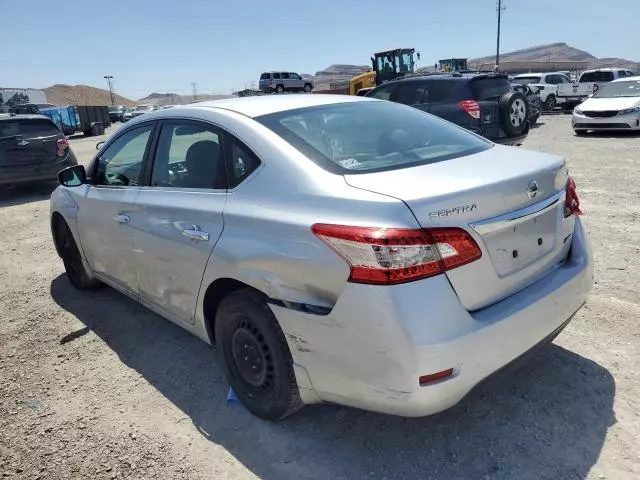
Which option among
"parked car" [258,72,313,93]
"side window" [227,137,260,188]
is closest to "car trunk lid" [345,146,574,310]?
"side window" [227,137,260,188]

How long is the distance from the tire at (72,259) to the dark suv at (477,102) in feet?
22.1

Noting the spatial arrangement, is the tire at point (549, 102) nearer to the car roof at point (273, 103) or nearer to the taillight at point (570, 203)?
the car roof at point (273, 103)

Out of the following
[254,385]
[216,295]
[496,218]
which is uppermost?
[496,218]

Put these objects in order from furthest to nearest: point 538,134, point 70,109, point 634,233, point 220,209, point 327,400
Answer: point 70,109 < point 538,134 < point 634,233 < point 220,209 < point 327,400

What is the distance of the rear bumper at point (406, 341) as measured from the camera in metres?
1.95

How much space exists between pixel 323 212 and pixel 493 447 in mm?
1382

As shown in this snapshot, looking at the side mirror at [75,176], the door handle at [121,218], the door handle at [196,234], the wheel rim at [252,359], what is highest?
the side mirror at [75,176]

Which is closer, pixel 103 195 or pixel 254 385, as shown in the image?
pixel 254 385

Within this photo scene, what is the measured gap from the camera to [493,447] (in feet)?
7.86

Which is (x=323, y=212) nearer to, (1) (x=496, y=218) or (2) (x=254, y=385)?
(1) (x=496, y=218)

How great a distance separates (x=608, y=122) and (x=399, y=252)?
45.3ft

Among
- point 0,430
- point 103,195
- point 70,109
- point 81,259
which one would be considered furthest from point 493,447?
point 70,109

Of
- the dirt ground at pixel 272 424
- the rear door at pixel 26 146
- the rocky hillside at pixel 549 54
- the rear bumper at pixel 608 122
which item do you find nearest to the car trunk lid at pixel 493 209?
the dirt ground at pixel 272 424

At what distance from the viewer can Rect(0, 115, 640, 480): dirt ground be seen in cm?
235
